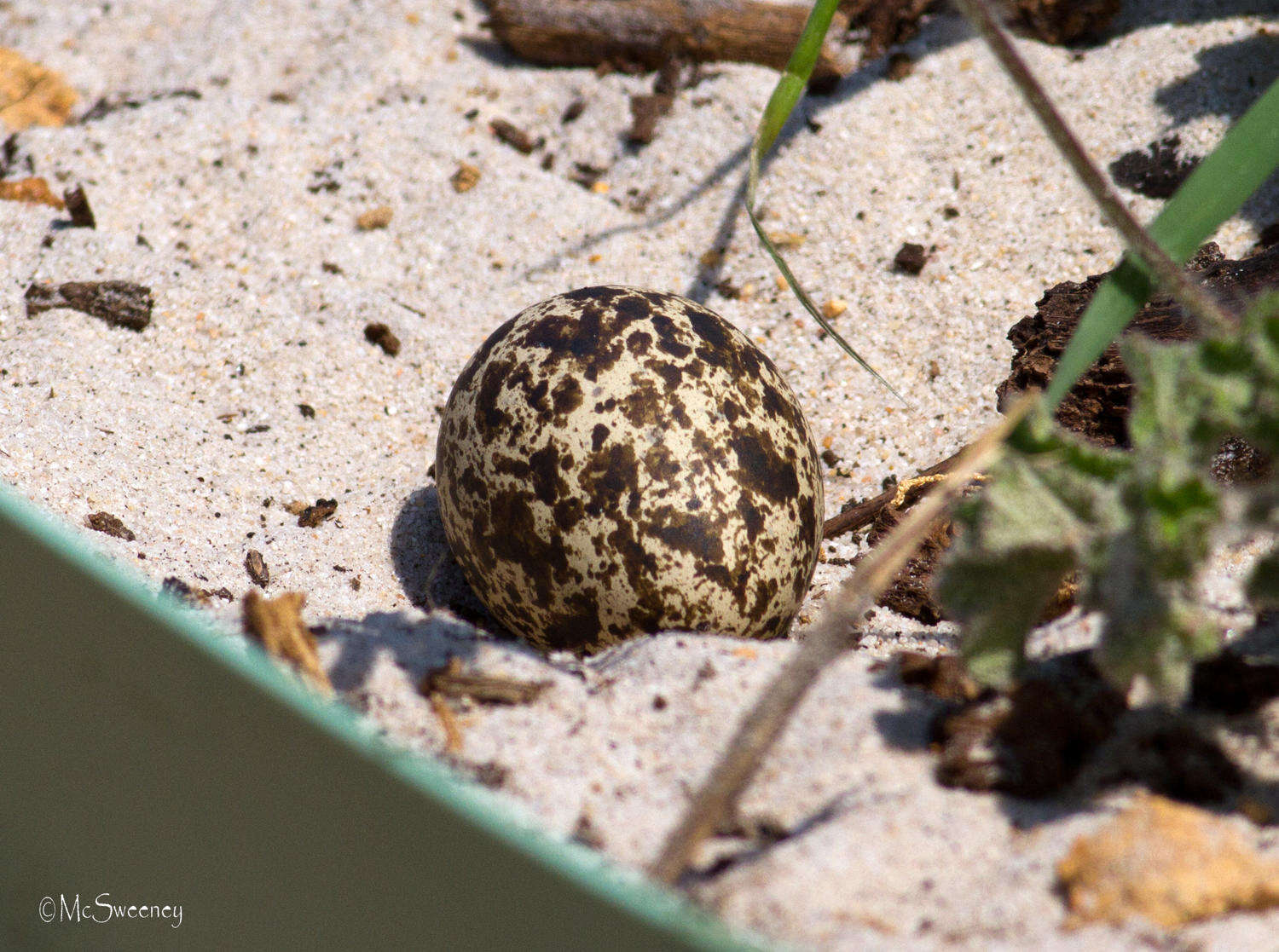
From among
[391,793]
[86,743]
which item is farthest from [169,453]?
[391,793]

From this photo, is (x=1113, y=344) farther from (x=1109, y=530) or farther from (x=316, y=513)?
(x=316, y=513)

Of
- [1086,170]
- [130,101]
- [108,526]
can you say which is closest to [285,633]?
[108,526]

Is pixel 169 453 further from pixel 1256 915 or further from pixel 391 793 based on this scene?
pixel 1256 915

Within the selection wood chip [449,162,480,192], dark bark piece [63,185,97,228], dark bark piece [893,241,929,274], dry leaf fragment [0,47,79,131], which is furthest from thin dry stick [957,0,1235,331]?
dry leaf fragment [0,47,79,131]

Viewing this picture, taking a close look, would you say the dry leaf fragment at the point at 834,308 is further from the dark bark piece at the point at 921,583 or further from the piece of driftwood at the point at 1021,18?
the piece of driftwood at the point at 1021,18

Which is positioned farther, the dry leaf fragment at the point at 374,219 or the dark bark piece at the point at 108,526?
the dry leaf fragment at the point at 374,219

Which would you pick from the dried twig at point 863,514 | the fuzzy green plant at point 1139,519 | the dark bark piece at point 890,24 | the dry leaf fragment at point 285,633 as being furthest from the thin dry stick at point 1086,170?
the dark bark piece at point 890,24

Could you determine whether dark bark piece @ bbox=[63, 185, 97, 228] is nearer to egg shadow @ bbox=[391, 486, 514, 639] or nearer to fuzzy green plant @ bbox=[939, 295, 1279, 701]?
egg shadow @ bbox=[391, 486, 514, 639]
